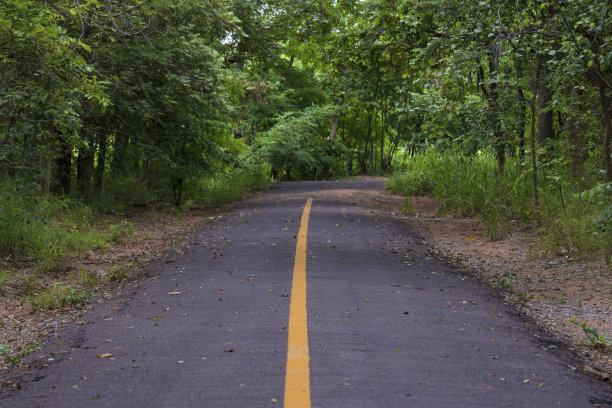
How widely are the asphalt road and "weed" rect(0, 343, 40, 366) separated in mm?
127

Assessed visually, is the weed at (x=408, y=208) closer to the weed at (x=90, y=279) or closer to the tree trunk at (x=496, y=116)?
the tree trunk at (x=496, y=116)

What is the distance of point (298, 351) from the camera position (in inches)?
198

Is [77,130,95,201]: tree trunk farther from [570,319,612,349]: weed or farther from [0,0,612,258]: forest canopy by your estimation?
[570,319,612,349]: weed

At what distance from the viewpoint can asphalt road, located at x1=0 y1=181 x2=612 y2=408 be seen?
4.14 meters

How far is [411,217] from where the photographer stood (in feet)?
55.5

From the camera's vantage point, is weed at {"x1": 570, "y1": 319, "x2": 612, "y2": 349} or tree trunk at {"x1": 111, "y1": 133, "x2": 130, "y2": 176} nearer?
weed at {"x1": 570, "y1": 319, "x2": 612, "y2": 349}

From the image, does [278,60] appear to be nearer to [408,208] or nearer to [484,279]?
[408,208]

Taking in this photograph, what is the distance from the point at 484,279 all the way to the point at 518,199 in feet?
16.4

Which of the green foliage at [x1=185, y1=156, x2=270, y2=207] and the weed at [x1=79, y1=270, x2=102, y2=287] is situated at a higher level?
the green foliage at [x1=185, y1=156, x2=270, y2=207]

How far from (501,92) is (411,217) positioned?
15.1 feet

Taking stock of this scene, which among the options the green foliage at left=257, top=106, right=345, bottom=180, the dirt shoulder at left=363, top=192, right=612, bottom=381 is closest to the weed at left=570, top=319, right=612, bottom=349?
the dirt shoulder at left=363, top=192, right=612, bottom=381

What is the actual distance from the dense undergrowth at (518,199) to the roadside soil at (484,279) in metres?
0.30

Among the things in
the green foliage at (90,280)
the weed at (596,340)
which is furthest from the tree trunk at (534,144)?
the green foliage at (90,280)

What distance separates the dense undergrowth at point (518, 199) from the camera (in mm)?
9500
